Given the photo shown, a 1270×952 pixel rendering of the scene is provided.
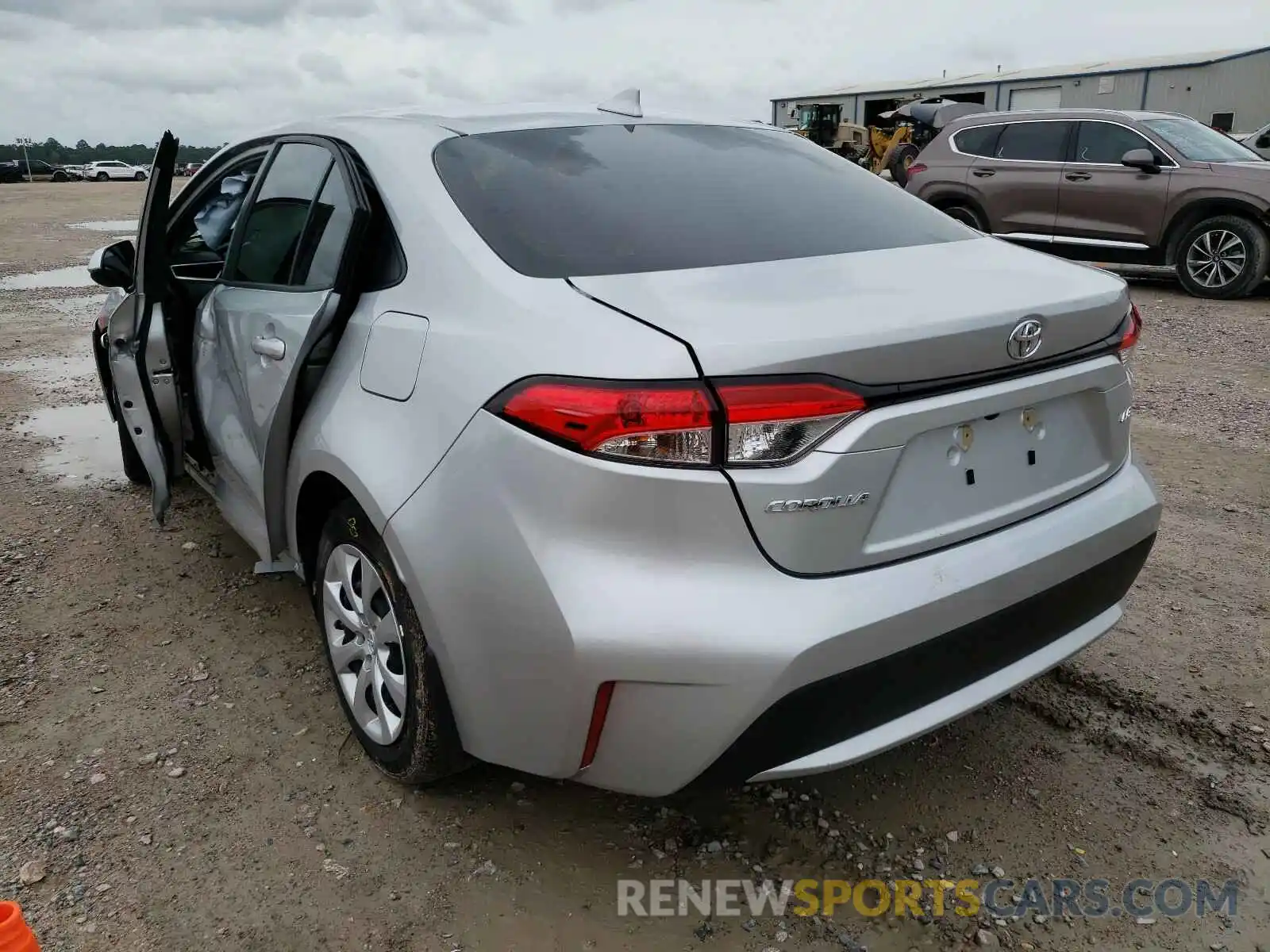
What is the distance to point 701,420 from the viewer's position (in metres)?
1.67

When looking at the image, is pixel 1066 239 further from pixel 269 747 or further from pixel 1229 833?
pixel 269 747

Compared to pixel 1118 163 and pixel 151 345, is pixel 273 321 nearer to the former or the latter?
pixel 151 345

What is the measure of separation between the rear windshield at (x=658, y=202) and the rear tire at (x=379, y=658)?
2.46 ft

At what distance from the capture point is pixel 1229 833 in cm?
227

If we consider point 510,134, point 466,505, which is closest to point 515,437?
point 466,505

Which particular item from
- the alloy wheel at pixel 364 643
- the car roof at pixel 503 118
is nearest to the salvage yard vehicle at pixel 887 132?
the car roof at pixel 503 118

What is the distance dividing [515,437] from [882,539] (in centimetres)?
70

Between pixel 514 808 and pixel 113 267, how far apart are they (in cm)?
244

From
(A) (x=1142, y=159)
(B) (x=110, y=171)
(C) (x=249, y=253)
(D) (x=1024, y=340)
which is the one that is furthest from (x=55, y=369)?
(B) (x=110, y=171)

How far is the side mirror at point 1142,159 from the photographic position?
8742 millimetres

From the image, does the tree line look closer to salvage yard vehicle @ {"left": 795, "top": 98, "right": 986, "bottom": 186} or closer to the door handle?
salvage yard vehicle @ {"left": 795, "top": 98, "right": 986, "bottom": 186}

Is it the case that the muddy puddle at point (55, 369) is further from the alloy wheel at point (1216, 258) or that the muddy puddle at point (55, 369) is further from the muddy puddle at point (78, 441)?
the alloy wheel at point (1216, 258)

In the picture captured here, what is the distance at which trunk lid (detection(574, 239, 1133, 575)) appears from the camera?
171cm

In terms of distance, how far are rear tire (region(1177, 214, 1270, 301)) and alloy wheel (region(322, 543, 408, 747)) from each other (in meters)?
8.61
